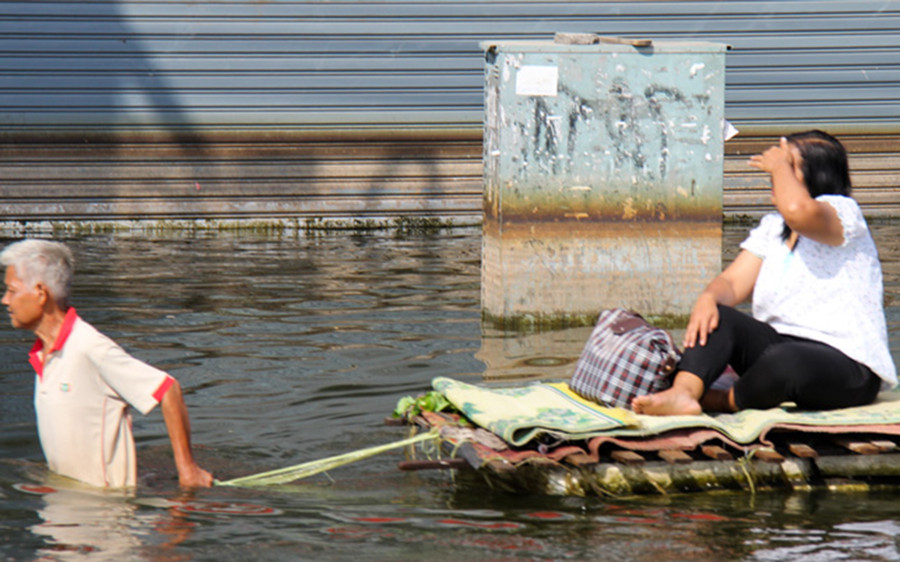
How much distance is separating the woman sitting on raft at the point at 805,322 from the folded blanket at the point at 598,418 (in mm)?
91

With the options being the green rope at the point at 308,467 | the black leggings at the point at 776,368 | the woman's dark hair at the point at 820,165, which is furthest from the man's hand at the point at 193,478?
the woman's dark hair at the point at 820,165

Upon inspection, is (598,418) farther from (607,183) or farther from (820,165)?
(607,183)

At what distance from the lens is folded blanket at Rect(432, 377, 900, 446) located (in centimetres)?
495

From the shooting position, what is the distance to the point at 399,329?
885cm

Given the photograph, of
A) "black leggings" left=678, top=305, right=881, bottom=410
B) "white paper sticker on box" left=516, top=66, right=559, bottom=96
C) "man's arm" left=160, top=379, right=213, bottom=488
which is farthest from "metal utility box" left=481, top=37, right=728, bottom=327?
"man's arm" left=160, top=379, right=213, bottom=488

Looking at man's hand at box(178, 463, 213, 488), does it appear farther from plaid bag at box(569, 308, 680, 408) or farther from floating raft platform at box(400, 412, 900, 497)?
plaid bag at box(569, 308, 680, 408)

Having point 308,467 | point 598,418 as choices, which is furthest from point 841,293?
point 308,467

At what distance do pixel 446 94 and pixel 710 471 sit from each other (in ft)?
32.1

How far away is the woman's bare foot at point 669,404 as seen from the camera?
5.25m

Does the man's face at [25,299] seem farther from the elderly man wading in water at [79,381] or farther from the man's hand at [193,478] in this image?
the man's hand at [193,478]

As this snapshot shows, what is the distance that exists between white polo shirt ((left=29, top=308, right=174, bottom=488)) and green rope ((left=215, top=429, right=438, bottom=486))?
53cm

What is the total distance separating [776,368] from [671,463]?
A: 0.65m

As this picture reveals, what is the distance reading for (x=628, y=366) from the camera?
5410 millimetres

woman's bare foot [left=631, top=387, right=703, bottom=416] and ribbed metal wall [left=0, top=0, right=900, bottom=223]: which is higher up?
ribbed metal wall [left=0, top=0, right=900, bottom=223]
